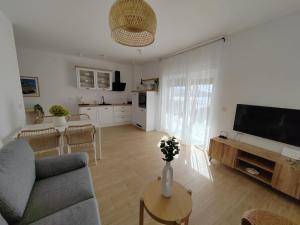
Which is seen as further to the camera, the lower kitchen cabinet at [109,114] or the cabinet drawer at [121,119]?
the cabinet drawer at [121,119]

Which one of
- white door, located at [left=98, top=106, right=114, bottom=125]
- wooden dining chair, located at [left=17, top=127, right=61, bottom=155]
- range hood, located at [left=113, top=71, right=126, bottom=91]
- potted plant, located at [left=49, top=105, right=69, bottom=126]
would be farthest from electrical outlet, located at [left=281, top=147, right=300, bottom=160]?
range hood, located at [left=113, top=71, right=126, bottom=91]

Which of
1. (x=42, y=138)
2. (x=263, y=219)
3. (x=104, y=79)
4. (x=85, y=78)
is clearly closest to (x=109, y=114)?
(x=104, y=79)

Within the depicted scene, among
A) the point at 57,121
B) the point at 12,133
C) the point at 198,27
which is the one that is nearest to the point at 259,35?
the point at 198,27

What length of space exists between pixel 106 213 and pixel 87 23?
2.91 metres

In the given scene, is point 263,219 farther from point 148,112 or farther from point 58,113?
point 148,112

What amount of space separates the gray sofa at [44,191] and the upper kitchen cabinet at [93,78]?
3.63m

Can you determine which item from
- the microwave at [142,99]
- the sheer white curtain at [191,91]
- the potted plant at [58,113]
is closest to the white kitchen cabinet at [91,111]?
the microwave at [142,99]

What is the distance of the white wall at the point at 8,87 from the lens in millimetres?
1831

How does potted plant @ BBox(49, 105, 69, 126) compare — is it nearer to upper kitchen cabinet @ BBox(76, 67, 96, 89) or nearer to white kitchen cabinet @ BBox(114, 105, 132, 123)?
upper kitchen cabinet @ BBox(76, 67, 96, 89)

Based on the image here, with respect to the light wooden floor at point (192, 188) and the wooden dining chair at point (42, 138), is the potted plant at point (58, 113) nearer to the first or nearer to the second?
the wooden dining chair at point (42, 138)

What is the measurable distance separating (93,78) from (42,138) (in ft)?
10.6

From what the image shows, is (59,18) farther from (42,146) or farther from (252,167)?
(252,167)

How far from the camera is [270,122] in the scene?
2078 millimetres

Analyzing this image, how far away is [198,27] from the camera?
90.7 inches
